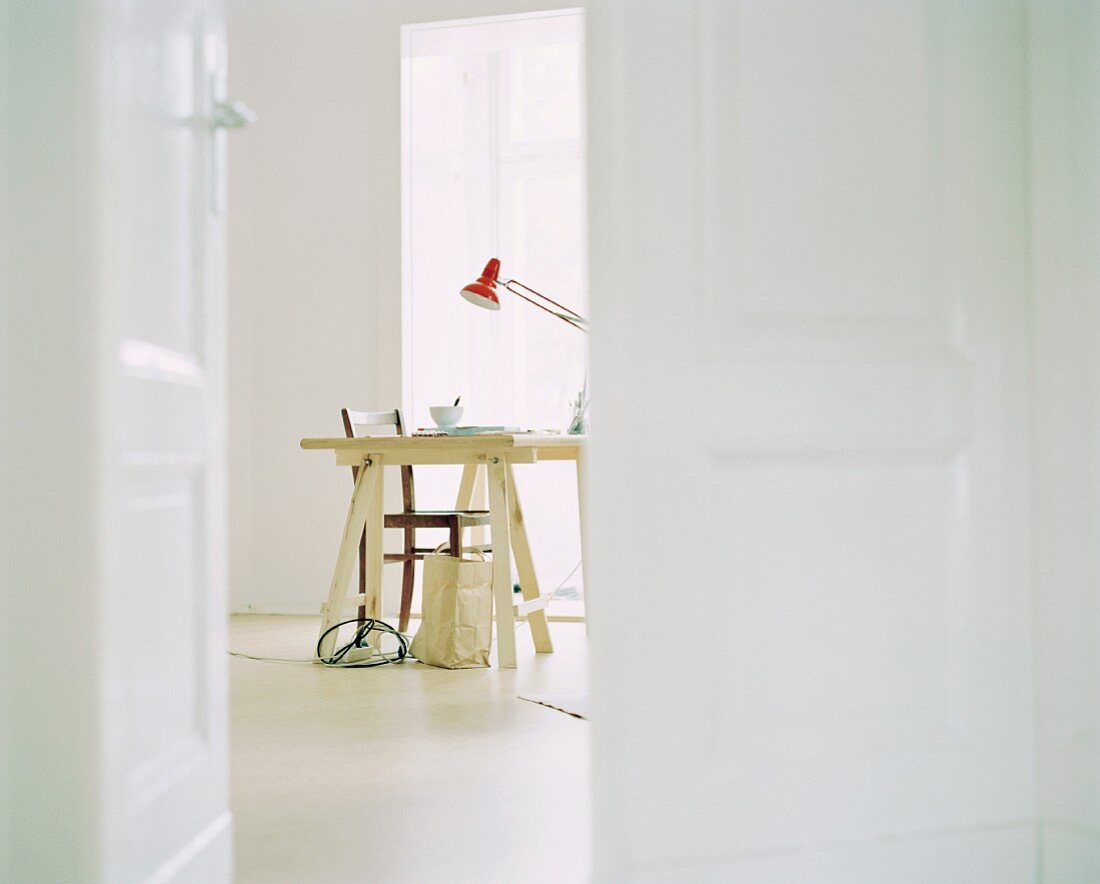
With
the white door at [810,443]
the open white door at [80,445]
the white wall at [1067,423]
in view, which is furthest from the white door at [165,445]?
the white wall at [1067,423]

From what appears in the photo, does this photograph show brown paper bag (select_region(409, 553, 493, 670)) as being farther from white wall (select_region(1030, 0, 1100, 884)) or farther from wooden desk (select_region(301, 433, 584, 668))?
white wall (select_region(1030, 0, 1100, 884))

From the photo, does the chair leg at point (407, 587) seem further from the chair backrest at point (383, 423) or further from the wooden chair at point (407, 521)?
the chair backrest at point (383, 423)

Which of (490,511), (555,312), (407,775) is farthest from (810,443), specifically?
(555,312)

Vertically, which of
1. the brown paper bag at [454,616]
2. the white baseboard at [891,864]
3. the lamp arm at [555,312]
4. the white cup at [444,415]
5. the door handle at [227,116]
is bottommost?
the white baseboard at [891,864]

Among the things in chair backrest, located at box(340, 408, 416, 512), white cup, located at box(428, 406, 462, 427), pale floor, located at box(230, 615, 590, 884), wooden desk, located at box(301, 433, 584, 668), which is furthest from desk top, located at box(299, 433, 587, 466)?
pale floor, located at box(230, 615, 590, 884)

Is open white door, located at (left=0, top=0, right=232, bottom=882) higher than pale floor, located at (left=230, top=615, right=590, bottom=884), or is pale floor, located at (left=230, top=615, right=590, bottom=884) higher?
open white door, located at (left=0, top=0, right=232, bottom=882)

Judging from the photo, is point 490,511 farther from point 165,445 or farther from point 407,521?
point 165,445

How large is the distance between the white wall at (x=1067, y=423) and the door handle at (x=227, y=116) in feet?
4.15

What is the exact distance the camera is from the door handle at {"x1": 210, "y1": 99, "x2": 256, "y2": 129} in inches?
72.0

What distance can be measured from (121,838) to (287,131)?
4.34 metres

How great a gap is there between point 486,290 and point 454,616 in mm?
1192

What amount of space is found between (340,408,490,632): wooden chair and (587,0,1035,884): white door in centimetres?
248

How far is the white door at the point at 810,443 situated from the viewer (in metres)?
1.65

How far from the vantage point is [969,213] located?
1801 millimetres
